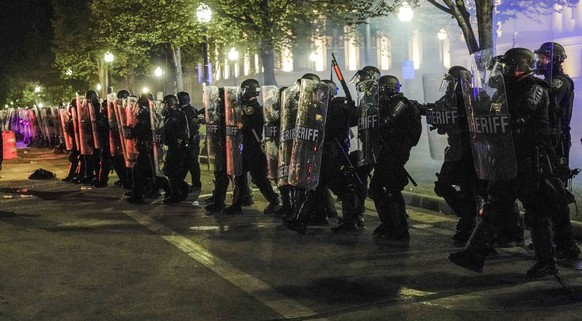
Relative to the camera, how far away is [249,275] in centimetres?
664

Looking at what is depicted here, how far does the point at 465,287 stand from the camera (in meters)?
6.04

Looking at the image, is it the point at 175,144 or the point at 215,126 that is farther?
the point at 175,144

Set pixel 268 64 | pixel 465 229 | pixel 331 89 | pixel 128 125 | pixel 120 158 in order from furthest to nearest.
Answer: pixel 268 64 → pixel 120 158 → pixel 128 125 → pixel 331 89 → pixel 465 229

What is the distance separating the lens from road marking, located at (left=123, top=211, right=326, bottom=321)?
5496 millimetres

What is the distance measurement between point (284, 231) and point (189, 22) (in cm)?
1514

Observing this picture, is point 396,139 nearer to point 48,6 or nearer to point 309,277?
point 309,277

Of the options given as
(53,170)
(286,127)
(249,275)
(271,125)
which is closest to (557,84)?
(286,127)

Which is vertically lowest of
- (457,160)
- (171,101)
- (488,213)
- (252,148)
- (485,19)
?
(488,213)

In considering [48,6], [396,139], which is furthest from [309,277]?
[48,6]

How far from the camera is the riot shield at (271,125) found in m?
9.73

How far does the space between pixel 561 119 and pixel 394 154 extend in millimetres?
1778

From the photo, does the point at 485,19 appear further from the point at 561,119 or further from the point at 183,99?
the point at 561,119

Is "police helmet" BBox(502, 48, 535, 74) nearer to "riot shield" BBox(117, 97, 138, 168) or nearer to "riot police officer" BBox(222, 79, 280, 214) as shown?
"riot police officer" BBox(222, 79, 280, 214)

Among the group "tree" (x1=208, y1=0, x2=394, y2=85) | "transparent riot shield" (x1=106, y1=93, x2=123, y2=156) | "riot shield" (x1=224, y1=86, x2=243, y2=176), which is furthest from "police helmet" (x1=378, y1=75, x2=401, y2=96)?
"tree" (x1=208, y1=0, x2=394, y2=85)
